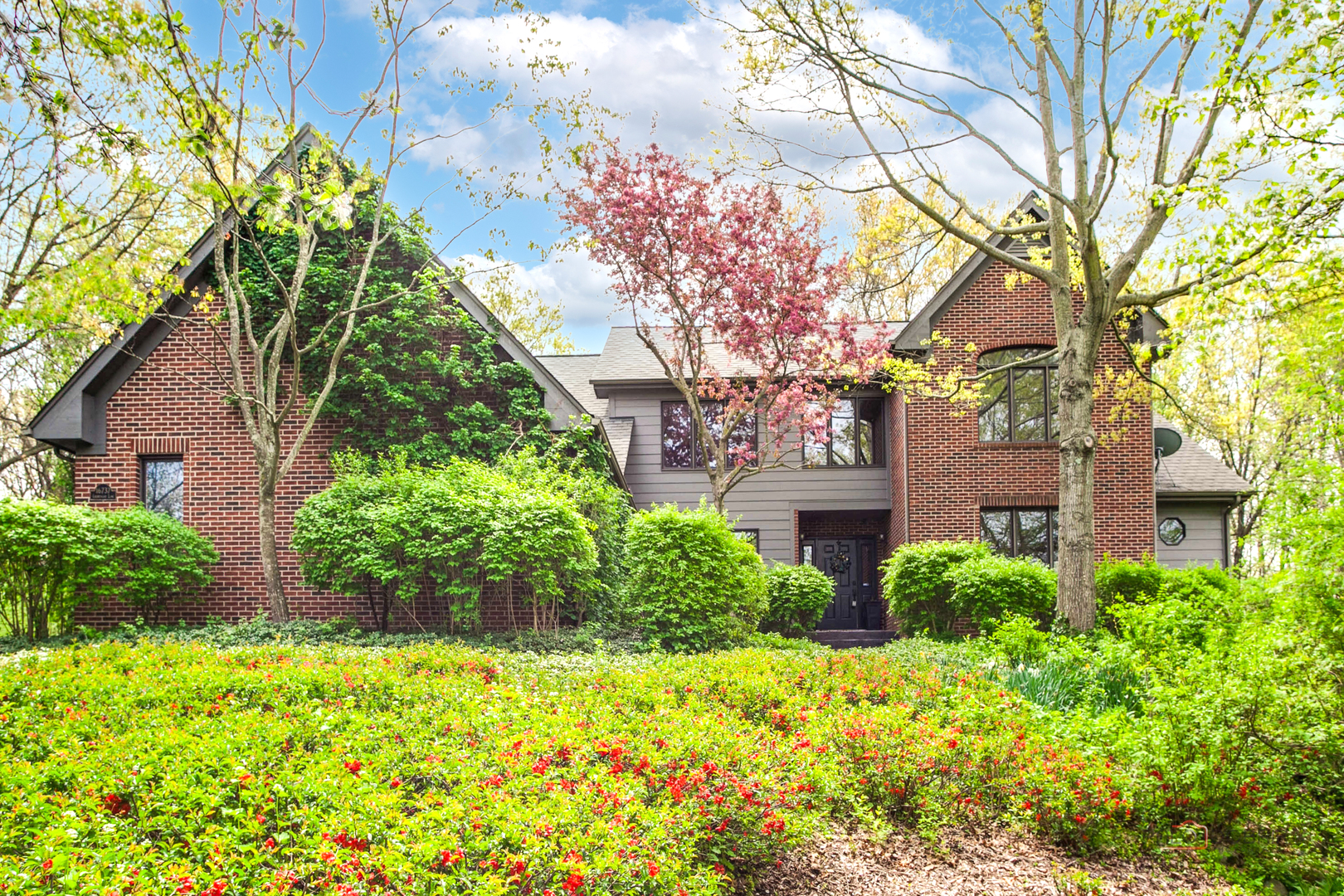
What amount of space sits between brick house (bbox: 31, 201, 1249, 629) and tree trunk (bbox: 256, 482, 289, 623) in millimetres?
899

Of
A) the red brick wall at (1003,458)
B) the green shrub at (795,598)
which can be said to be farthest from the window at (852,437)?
the green shrub at (795,598)

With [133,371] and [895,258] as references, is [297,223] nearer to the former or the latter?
[133,371]

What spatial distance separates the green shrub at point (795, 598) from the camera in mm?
15234

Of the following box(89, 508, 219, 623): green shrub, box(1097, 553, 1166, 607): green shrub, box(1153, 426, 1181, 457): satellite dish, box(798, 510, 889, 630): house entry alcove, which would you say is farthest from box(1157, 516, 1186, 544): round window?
box(89, 508, 219, 623): green shrub

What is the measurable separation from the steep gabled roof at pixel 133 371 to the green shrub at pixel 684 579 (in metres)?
2.65

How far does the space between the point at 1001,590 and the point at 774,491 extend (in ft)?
18.4

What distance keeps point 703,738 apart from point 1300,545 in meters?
3.77

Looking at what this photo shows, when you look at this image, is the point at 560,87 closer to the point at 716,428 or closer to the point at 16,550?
the point at 716,428

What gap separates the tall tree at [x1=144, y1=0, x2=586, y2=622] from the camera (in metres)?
10.7

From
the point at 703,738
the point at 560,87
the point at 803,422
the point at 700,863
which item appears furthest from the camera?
the point at 803,422

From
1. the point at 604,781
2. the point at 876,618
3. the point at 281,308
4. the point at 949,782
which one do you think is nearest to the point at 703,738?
the point at 604,781

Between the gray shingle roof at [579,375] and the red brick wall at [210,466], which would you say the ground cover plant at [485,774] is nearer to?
the red brick wall at [210,466]

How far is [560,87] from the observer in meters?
12.2

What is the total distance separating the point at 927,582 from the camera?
1395cm
